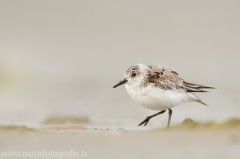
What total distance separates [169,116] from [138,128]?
71cm

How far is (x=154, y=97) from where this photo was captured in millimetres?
6180

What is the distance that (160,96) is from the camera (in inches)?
245

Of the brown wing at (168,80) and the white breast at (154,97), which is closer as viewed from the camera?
the white breast at (154,97)

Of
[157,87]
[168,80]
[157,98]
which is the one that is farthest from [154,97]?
[168,80]

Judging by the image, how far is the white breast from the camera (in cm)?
620

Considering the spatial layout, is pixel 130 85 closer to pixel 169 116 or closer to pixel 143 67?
pixel 143 67

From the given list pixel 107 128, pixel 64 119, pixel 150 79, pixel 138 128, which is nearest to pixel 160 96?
pixel 150 79

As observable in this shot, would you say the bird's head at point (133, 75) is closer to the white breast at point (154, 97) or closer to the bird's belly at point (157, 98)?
the white breast at point (154, 97)

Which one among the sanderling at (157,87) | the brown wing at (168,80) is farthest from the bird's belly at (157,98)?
the brown wing at (168,80)

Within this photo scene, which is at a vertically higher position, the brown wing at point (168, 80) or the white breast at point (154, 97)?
the brown wing at point (168, 80)

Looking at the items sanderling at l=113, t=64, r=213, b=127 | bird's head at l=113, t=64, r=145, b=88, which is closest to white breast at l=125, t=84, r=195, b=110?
sanderling at l=113, t=64, r=213, b=127

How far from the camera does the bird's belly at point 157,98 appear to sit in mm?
6195

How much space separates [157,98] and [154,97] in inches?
2.6

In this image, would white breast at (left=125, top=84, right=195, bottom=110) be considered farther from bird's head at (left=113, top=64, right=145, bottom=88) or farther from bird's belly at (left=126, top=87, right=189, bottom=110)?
bird's head at (left=113, top=64, right=145, bottom=88)
